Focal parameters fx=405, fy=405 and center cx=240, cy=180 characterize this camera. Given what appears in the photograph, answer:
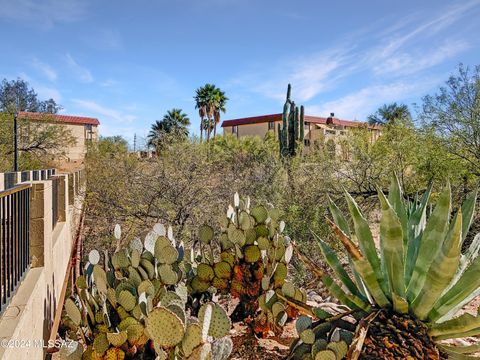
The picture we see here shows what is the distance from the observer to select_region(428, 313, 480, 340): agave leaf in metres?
2.80

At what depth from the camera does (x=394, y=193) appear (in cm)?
369

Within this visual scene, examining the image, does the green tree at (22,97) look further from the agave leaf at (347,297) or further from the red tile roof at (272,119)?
the agave leaf at (347,297)

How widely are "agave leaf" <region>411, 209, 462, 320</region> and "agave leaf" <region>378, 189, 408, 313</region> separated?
0.12 m

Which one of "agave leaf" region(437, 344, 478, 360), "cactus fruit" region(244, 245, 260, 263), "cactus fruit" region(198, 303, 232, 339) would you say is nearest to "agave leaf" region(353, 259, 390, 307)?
"agave leaf" region(437, 344, 478, 360)

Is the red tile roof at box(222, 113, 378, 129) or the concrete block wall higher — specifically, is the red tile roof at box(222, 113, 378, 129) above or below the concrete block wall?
above

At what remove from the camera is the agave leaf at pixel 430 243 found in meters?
2.93

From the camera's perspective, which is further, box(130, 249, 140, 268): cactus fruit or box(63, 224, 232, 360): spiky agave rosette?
box(130, 249, 140, 268): cactus fruit

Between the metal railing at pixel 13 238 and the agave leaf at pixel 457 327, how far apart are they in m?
3.06

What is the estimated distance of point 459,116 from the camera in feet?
30.2

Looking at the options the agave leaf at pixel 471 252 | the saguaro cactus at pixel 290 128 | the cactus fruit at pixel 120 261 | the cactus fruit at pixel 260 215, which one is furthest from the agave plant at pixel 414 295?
the saguaro cactus at pixel 290 128

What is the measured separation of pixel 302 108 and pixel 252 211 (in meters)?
20.5

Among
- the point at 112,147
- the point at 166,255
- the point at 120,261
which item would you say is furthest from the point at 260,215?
the point at 112,147

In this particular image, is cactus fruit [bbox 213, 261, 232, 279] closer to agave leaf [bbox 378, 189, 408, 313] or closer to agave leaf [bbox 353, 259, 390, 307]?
agave leaf [bbox 353, 259, 390, 307]

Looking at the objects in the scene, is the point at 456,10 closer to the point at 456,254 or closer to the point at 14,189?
the point at 456,254
